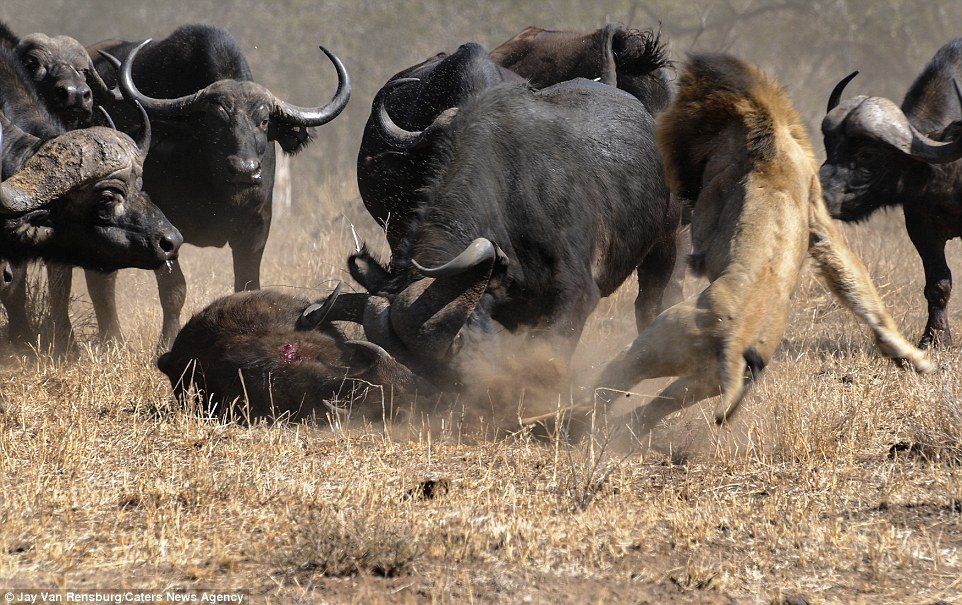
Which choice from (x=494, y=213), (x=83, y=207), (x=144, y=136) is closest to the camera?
(x=494, y=213)

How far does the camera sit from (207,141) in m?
8.48

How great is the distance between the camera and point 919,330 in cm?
823

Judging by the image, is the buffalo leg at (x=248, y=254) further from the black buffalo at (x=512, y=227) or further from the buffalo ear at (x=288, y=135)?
the black buffalo at (x=512, y=227)

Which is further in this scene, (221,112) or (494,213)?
(221,112)

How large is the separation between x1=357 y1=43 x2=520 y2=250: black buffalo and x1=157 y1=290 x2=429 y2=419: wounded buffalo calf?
1153mm

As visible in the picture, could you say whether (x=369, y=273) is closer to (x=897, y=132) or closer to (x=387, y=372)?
(x=387, y=372)

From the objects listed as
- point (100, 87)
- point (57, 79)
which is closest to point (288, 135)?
point (100, 87)

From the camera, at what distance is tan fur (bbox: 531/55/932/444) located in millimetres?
4484

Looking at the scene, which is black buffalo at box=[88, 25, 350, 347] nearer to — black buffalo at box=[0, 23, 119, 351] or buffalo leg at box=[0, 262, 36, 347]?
black buffalo at box=[0, 23, 119, 351]

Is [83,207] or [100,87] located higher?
[100,87]

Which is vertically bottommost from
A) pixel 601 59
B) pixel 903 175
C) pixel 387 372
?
pixel 387 372

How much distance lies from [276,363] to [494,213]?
4.55 feet

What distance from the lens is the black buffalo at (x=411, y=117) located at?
7.09 metres

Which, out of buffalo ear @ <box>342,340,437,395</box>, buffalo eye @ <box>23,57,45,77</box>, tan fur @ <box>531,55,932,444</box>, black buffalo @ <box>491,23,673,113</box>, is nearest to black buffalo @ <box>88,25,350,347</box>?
buffalo eye @ <box>23,57,45,77</box>
